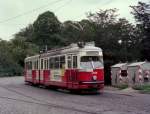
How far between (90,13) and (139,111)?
28341 millimetres

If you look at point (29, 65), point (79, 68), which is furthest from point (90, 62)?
point (29, 65)

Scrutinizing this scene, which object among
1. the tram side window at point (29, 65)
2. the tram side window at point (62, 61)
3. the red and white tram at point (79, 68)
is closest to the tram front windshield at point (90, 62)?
the red and white tram at point (79, 68)

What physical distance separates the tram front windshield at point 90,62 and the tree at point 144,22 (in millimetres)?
19762

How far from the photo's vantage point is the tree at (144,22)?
4806 cm

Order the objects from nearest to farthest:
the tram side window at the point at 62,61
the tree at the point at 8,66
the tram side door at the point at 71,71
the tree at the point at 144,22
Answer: the tram side door at the point at 71,71 → the tram side window at the point at 62,61 → the tree at the point at 144,22 → the tree at the point at 8,66

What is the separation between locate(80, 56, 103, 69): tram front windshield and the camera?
28.0 meters

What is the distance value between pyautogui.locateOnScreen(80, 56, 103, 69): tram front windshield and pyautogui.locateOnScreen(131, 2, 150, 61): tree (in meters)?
19.8

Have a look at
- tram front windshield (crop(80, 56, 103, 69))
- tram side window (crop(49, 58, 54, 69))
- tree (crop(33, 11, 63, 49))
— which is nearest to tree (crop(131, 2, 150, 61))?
tram side window (crop(49, 58, 54, 69))

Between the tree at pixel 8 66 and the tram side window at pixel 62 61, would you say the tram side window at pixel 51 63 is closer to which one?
the tram side window at pixel 62 61

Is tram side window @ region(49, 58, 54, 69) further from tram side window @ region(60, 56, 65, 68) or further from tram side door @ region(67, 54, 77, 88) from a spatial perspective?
tram side door @ region(67, 54, 77, 88)

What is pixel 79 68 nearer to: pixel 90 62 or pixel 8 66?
pixel 90 62

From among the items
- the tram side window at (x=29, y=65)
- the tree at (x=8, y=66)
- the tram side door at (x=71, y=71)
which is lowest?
the tram side door at (x=71, y=71)

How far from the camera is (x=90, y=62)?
28328mm

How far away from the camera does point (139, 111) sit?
1686 cm
